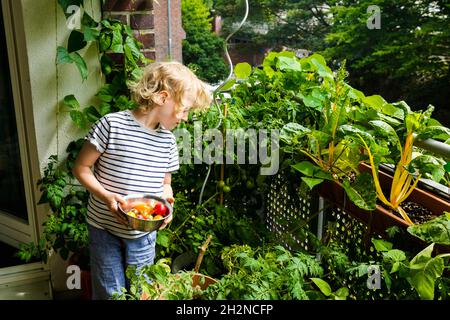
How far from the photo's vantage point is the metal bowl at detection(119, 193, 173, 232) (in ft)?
4.61

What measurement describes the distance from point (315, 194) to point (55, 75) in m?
1.21

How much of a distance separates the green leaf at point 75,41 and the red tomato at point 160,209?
0.83 m

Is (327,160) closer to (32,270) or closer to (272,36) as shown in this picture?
(32,270)

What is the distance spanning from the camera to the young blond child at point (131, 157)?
1520 millimetres

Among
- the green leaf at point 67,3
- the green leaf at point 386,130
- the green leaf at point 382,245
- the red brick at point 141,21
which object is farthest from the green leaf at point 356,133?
the green leaf at point 67,3

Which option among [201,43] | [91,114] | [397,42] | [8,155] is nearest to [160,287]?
[91,114]

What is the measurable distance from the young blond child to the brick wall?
580 millimetres

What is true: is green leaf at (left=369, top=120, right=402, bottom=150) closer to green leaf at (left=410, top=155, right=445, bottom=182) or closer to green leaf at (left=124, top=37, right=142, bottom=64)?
green leaf at (left=410, top=155, right=445, bottom=182)

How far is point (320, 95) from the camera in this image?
5.96 ft

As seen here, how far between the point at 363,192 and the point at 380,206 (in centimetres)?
9

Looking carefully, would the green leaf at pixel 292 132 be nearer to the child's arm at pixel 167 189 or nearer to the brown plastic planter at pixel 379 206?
the brown plastic planter at pixel 379 206

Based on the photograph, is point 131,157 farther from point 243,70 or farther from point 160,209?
point 243,70
